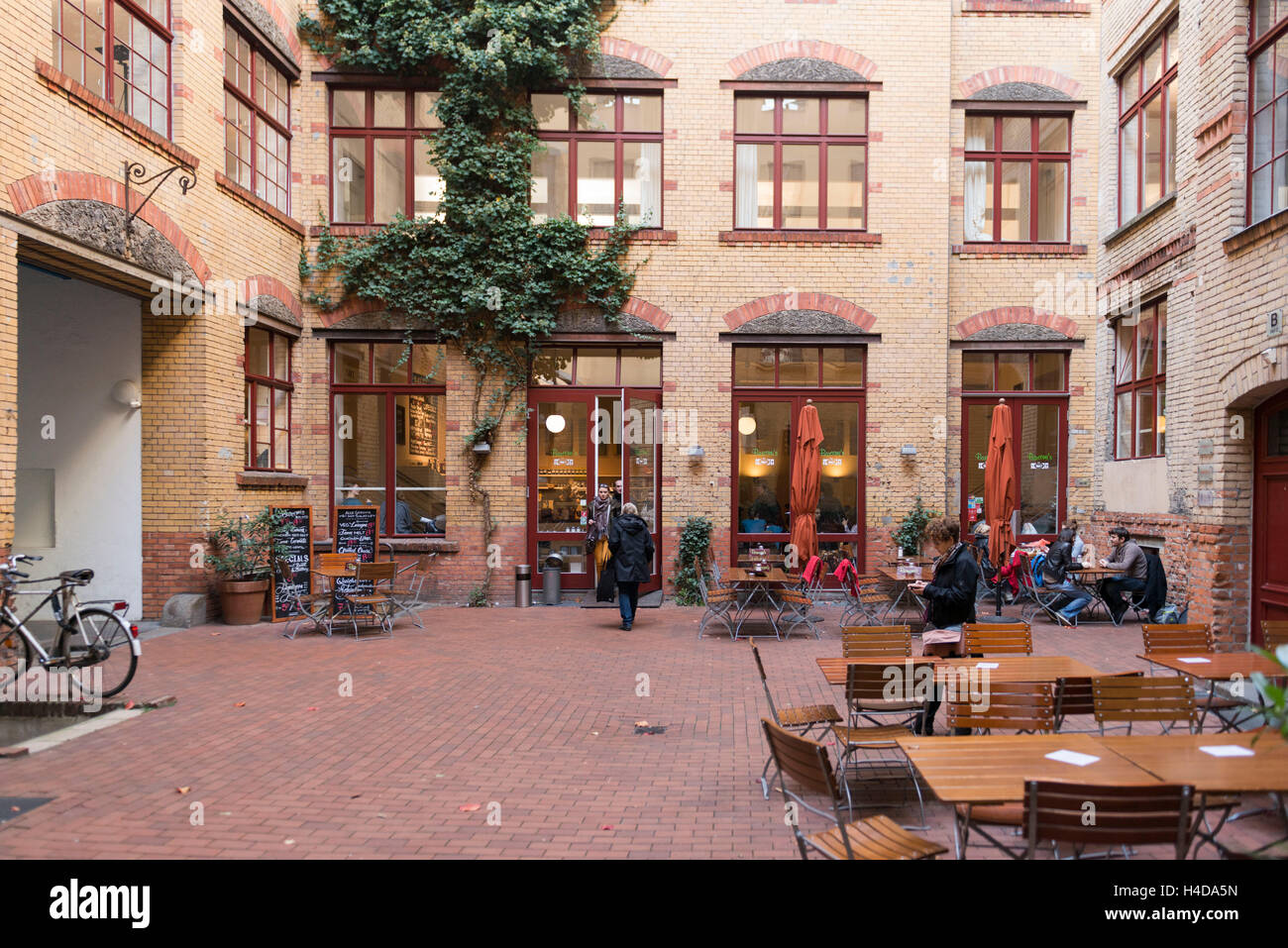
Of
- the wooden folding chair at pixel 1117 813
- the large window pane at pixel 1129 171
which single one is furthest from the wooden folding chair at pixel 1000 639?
the large window pane at pixel 1129 171

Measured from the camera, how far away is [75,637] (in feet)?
Result: 24.1

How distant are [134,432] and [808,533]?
9.18 meters

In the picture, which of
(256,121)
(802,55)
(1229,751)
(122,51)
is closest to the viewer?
(1229,751)

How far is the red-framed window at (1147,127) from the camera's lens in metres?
11.2

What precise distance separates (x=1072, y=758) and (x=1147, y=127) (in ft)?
37.7

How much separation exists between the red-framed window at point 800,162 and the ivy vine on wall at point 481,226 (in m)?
2.26

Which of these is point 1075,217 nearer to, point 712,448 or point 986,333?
point 986,333

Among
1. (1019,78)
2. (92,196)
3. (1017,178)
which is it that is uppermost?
(1019,78)

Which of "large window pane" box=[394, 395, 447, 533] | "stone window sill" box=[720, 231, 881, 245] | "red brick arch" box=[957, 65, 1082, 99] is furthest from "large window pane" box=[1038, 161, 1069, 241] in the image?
"large window pane" box=[394, 395, 447, 533]

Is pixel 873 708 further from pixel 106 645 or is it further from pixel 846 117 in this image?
pixel 846 117

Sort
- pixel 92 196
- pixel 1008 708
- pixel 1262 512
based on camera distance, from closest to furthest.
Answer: pixel 1008 708 → pixel 1262 512 → pixel 92 196

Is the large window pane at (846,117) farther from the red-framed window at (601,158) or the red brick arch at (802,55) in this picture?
the red-framed window at (601,158)

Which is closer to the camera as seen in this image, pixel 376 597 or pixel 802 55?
pixel 376 597

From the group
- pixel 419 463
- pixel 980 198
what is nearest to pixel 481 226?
pixel 419 463
